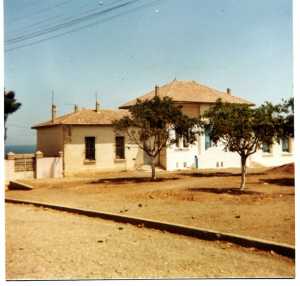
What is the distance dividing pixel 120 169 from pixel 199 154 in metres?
5.78

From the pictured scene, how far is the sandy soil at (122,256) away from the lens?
632 centimetres

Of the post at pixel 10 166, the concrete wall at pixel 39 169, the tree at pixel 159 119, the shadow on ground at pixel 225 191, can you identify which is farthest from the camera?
the concrete wall at pixel 39 169

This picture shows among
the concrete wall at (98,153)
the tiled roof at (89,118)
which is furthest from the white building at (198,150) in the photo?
the concrete wall at (98,153)

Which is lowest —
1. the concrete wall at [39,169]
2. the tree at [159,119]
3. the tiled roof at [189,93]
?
the concrete wall at [39,169]

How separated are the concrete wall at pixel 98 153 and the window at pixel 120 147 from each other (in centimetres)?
23

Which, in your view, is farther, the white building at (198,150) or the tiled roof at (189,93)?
the tiled roof at (189,93)

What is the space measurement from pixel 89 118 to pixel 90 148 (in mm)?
2042

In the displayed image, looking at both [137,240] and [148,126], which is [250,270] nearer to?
[137,240]

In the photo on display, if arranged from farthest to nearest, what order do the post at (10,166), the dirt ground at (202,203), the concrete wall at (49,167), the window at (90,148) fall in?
1. the window at (90,148)
2. the concrete wall at (49,167)
3. the post at (10,166)
4. the dirt ground at (202,203)

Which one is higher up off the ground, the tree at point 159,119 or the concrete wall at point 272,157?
the tree at point 159,119

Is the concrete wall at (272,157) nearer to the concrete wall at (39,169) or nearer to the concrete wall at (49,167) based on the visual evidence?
the concrete wall at (49,167)

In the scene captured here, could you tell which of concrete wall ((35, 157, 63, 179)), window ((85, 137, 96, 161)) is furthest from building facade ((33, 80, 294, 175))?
concrete wall ((35, 157, 63, 179))

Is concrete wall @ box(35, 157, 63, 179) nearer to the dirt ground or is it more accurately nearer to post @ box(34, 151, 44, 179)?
Answer: post @ box(34, 151, 44, 179)
